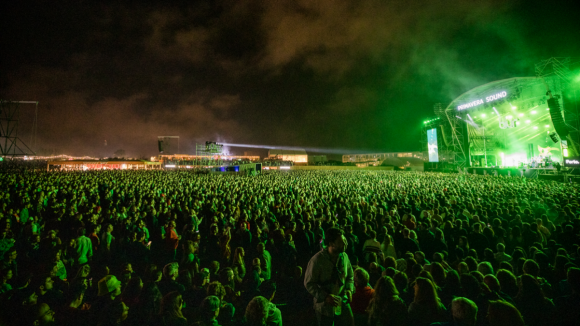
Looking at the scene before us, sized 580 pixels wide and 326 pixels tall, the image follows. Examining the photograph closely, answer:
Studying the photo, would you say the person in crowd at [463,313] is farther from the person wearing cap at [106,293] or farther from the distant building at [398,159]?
the distant building at [398,159]

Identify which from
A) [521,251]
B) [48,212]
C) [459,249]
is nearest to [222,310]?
[459,249]

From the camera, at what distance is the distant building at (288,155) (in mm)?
73562

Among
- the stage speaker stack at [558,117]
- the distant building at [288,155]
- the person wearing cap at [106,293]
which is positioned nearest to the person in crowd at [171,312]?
the person wearing cap at [106,293]

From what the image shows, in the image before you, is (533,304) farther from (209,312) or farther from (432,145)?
(432,145)

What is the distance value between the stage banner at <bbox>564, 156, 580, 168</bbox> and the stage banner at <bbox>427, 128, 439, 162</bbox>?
13225 millimetres

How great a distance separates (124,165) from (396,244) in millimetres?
57637

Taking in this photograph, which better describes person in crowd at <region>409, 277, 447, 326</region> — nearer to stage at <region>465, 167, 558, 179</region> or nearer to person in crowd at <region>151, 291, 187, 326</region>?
person in crowd at <region>151, 291, 187, 326</region>

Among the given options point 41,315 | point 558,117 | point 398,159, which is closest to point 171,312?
point 41,315

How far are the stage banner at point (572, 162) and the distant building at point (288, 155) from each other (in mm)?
56193

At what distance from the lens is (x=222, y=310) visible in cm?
256

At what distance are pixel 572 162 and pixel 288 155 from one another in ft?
199

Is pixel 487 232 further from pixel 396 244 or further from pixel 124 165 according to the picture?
pixel 124 165

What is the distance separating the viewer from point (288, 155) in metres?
74.5

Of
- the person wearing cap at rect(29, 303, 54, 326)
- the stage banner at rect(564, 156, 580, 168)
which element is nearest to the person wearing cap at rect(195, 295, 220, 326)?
the person wearing cap at rect(29, 303, 54, 326)
